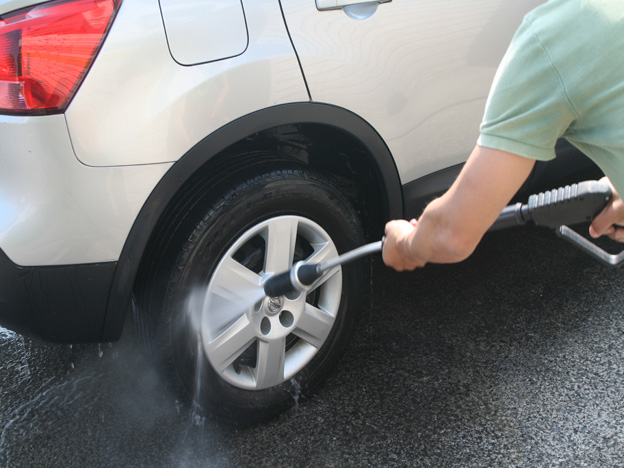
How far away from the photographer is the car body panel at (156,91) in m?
1.77

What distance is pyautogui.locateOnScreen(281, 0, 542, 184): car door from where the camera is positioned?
82.2 inches

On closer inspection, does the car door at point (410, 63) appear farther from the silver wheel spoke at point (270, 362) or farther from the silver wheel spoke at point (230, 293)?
the silver wheel spoke at point (270, 362)

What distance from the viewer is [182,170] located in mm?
1908

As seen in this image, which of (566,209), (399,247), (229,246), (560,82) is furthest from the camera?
(229,246)

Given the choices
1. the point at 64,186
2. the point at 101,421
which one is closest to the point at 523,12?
the point at 64,186

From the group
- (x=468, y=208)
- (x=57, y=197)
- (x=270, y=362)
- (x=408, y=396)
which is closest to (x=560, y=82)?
(x=468, y=208)

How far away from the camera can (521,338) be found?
2.71 m

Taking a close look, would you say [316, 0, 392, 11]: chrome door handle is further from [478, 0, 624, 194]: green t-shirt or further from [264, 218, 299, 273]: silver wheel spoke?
[478, 0, 624, 194]: green t-shirt

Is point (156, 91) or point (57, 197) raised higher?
point (156, 91)

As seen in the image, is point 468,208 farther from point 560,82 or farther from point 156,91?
point 156,91

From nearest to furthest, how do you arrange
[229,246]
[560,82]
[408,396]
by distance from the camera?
1. [560,82]
2. [229,246]
3. [408,396]

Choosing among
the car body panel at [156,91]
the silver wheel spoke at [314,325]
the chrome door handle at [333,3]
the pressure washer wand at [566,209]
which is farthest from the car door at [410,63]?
the pressure washer wand at [566,209]

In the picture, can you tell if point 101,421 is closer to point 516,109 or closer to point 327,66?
point 327,66

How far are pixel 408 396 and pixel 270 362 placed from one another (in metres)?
0.57
